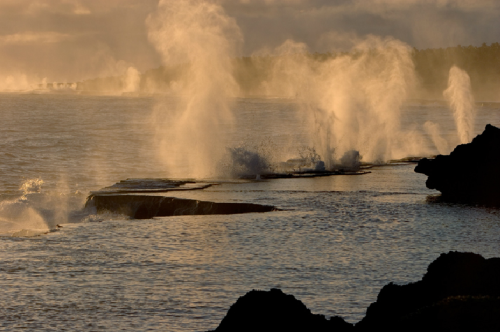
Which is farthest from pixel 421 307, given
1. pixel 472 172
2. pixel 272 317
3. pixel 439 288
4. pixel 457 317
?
pixel 472 172

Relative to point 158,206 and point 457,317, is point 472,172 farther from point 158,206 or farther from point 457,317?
point 457,317

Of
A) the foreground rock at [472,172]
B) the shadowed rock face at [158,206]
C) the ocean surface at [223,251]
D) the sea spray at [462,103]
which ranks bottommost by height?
the ocean surface at [223,251]

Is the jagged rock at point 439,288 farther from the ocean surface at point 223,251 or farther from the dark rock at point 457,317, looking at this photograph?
the ocean surface at point 223,251

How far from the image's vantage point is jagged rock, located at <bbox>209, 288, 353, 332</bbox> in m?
6.36

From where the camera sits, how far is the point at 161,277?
433 inches

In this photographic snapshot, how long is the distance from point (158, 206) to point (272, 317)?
12.7m

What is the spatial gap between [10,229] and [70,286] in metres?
9.42

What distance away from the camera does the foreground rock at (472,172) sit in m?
19.6

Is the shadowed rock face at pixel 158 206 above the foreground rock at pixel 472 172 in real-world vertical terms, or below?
below

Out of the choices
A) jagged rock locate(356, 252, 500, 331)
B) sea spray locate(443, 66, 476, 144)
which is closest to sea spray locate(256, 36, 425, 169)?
sea spray locate(443, 66, 476, 144)

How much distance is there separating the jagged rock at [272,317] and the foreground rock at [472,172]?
1374 centimetres

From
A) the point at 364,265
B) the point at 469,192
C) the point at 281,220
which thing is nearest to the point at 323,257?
the point at 364,265

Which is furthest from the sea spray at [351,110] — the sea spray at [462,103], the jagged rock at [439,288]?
the jagged rock at [439,288]

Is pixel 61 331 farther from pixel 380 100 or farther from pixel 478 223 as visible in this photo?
pixel 380 100
